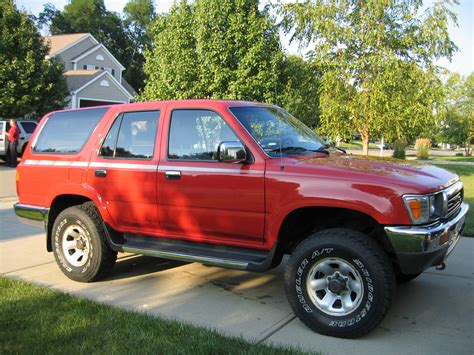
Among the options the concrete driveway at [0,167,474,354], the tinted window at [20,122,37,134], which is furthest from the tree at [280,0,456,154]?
the tinted window at [20,122,37,134]

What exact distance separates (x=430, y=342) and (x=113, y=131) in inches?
147

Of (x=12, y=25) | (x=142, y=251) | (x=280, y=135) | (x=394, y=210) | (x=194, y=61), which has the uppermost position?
(x=12, y=25)

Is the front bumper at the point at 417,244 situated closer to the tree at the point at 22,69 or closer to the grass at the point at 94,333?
the grass at the point at 94,333

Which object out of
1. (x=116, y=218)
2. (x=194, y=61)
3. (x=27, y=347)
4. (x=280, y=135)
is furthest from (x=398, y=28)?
(x=27, y=347)

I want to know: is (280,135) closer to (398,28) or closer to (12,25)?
(398,28)

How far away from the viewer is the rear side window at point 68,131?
544cm

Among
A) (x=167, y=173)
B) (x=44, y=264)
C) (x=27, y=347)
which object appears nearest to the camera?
(x=27, y=347)

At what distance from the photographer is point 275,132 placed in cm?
469

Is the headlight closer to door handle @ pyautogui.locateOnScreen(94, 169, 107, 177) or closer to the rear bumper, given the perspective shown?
door handle @ pyautogui.locateOnScreen(94, 169, 107, 177)

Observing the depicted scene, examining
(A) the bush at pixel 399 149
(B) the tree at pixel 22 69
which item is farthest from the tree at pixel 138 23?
(A) the bush at pixel 399 149

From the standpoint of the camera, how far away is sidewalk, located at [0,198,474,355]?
3.82m

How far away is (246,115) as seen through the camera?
467 cm

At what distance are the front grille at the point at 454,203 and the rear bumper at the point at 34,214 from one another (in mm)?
4280

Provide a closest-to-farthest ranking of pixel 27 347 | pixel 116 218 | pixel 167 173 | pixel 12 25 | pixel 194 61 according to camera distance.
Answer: pixel 27 347
pixel 167 173
pixel 116 218
pixel 194 61
pixel 12 25
